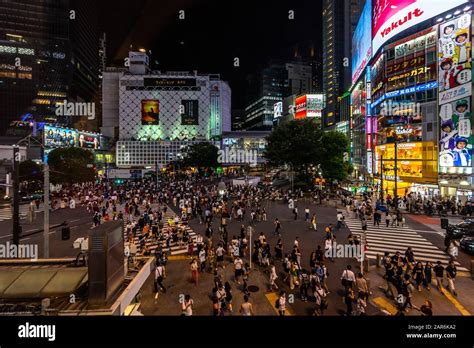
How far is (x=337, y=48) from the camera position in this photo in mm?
127250

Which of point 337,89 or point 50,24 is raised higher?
point 50,24

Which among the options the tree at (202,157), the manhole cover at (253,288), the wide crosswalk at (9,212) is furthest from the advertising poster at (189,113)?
the manhole cover at (253,288)

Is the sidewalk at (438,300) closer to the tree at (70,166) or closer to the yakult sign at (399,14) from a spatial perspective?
the yakult sign at (399,14)

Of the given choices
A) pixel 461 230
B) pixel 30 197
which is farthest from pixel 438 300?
pixel 30 197

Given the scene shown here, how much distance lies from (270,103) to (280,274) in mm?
143145

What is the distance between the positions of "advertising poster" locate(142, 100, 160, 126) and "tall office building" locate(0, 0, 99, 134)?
29.4 metres

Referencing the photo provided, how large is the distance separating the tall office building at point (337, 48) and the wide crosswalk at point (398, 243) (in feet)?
324

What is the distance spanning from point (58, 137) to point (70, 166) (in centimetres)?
2963

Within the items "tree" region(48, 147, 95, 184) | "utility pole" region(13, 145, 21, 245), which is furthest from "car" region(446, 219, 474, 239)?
"tree" region(48, 147, 95, 184)

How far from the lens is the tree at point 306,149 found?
41.8 metres

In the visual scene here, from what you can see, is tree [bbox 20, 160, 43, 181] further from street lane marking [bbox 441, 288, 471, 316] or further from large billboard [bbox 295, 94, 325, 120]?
large billboard [bbox 295, 94, 325, 120]
